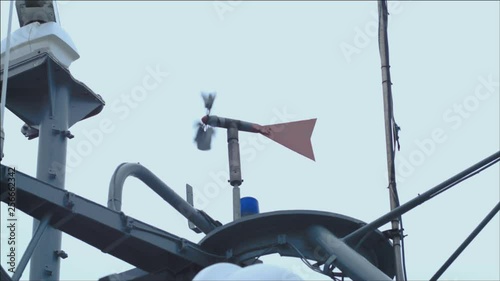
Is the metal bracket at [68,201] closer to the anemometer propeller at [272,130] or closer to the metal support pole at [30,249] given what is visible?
the metal support pole at [30,249]

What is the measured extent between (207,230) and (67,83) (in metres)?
4.45

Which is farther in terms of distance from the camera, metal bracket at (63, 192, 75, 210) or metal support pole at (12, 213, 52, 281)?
metal bracket at (63, 192, 75, 210)

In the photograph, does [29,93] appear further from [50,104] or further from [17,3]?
[17,3]

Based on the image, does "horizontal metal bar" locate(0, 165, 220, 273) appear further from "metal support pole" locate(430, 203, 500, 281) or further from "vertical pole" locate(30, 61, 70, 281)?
"metal support pole" locate(430, 203, 500, 281)

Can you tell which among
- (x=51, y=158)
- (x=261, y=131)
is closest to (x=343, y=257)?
(x=261, y=131)

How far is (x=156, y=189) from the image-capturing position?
1700 cm

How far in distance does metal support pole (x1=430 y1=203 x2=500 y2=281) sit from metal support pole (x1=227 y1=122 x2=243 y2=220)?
3434 mm

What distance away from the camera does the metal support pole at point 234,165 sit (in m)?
15.6

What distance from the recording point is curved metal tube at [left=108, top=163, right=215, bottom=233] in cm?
1521

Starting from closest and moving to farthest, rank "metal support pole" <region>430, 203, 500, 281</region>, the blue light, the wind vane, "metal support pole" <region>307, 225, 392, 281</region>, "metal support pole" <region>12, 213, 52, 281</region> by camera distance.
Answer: "metal support pole" <region>12, 213, 52, 281</region>
"metal support pole" <region>430, 203, 500, 281</region>
"metal support pole" <region>307, 225, 392, 281</region>
the blue light
the wind vane

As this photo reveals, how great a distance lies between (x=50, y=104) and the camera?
18.5 meters

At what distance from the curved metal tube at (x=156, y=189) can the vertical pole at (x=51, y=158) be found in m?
1.94

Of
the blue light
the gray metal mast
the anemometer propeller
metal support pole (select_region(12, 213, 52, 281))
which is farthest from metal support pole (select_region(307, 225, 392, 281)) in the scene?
the gray metal mast

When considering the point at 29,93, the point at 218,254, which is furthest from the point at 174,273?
the point at 29,93
